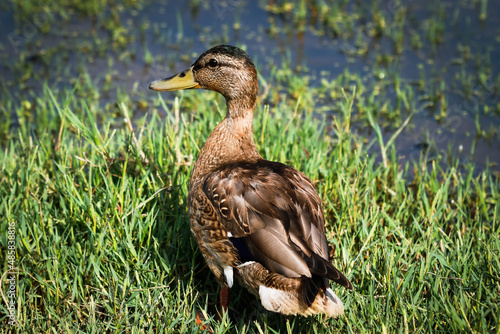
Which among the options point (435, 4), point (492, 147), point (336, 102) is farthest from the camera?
point (435, 4)

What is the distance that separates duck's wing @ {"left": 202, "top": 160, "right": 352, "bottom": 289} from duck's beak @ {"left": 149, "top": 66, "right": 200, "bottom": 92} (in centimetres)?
69

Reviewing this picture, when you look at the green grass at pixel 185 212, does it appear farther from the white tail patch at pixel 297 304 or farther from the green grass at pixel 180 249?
the white tail patch at pixel 297 304

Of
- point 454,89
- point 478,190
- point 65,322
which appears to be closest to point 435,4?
point 454,89

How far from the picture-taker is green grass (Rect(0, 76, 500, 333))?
271cm

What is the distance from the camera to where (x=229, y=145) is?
10.2 feet

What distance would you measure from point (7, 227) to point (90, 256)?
2.15ft

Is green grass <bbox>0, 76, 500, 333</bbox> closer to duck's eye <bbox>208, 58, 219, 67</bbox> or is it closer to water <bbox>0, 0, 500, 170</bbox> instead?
duck's eye <bbox>208, 58, 219, 67</bbox>

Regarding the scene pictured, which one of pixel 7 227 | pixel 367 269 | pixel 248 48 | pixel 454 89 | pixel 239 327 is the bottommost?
pixel 239 327

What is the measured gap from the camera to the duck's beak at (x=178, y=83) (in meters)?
3.29

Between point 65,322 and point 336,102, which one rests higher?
point 336,102

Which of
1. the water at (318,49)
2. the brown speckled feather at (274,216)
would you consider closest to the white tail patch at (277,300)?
the brown speckled feather at (274,216)

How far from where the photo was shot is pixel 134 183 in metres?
3.41

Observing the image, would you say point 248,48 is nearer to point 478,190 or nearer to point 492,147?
point 492,147

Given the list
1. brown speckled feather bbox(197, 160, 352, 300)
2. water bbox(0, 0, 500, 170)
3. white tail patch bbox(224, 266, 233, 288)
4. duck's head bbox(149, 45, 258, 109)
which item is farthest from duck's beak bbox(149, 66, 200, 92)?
water bbox(0, 0, 500, 170)
